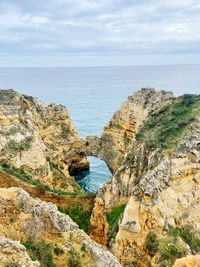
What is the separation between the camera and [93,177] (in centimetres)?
5666

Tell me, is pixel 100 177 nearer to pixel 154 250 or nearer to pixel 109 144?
pixel 109 144

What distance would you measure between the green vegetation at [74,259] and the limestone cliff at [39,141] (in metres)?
21.1

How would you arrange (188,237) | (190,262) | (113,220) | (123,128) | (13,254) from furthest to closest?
(123,128) → (113,220) → (188,237) → (13,254) → (190,262)

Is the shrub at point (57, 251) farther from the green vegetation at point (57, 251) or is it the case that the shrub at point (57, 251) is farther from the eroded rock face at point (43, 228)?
the eroded rock face at point (43, 228)

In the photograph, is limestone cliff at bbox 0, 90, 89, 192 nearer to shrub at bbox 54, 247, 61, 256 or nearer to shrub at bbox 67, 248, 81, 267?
shrub at bbox 54, 247, 61, 256

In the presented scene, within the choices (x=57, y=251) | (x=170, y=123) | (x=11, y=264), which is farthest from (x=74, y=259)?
(x=170, y=123)

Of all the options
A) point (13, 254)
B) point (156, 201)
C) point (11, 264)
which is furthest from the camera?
point (156, 201)

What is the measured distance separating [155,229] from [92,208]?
12.1m

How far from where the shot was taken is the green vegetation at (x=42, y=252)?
1222 centimetres

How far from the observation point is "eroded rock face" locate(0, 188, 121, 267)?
13320 millimetres

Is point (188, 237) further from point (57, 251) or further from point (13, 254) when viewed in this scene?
point (13, 254)

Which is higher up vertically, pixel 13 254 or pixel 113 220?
pixel 13 254

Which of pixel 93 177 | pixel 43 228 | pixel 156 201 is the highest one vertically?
pixel 43 228

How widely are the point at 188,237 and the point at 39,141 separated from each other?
2905 cm
